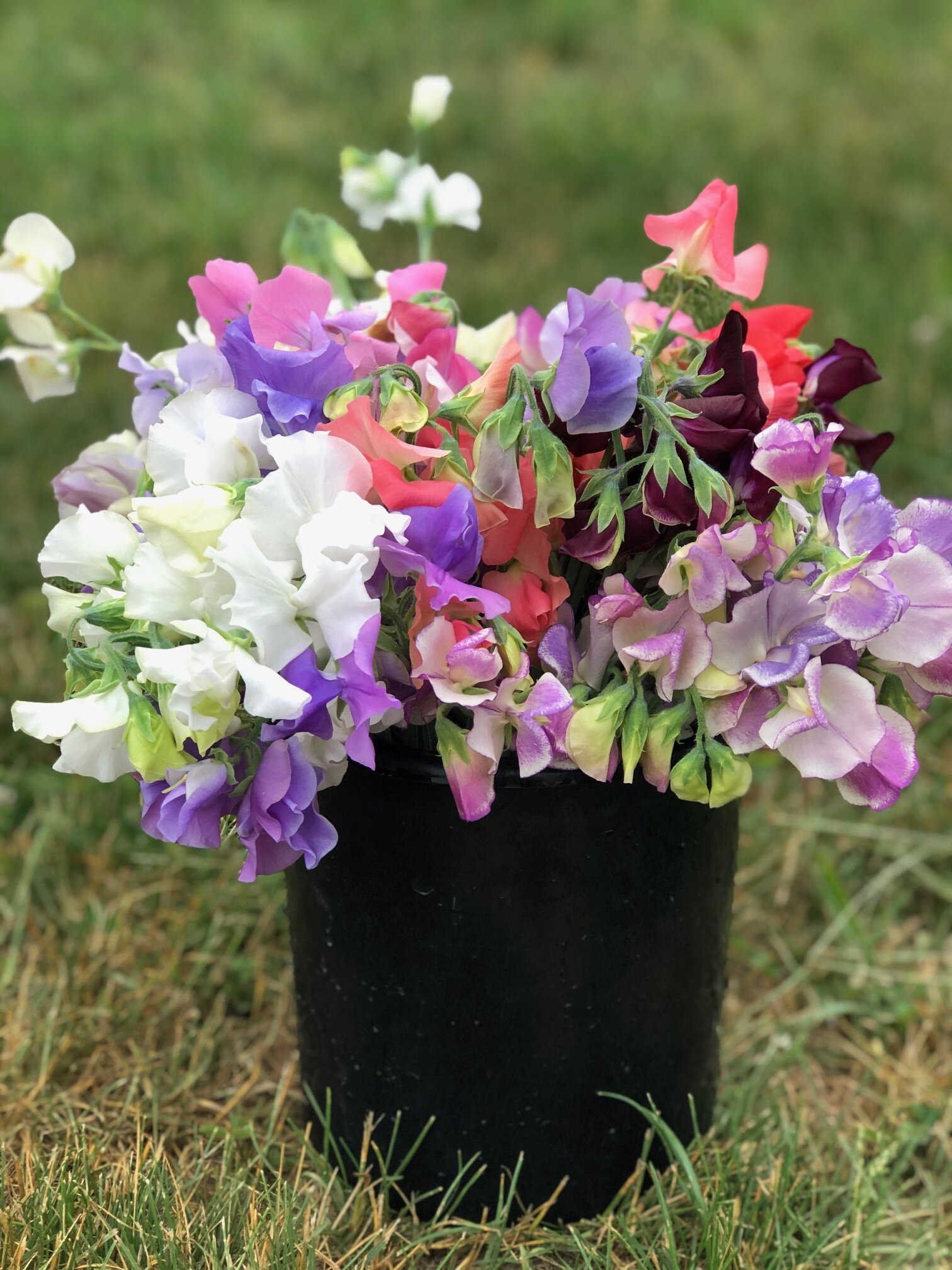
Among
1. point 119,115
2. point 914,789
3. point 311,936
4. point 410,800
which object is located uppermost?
point 119,115

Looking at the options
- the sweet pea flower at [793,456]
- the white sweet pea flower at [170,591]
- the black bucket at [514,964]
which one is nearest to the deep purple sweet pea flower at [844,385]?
the sweet pea flower at [793,456]

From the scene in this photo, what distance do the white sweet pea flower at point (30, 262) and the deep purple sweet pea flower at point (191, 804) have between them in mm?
500

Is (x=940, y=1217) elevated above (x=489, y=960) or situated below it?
below

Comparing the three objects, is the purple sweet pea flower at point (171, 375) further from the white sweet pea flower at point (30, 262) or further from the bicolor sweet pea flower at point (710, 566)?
the bicolor sweet pea flower at point (710, 566)

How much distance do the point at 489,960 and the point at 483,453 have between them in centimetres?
44

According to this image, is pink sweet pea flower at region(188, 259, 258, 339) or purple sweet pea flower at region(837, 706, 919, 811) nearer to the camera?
purple sweet pea flower at region(837, 706, 919, 811)

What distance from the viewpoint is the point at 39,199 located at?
3.54m

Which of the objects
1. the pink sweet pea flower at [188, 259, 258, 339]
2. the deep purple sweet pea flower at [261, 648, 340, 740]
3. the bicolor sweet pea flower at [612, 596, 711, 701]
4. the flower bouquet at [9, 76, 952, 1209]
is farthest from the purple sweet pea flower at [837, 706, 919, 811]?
the pink sweet pea flower at [188, 259, 258, 339]

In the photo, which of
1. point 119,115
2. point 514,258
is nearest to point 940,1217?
point 514,258

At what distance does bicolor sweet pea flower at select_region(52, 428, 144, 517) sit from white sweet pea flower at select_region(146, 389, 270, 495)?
0.19m

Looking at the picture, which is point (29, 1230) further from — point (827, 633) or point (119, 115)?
point (119, 115)

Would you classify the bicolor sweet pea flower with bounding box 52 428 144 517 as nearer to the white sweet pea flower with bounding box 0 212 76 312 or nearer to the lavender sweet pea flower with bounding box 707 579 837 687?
the white sweet pea flower with bounding box 0 212 76 312

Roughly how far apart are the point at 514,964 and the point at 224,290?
1.96ft

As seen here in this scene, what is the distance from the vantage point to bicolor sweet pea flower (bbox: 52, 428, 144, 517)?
4.02 feet
